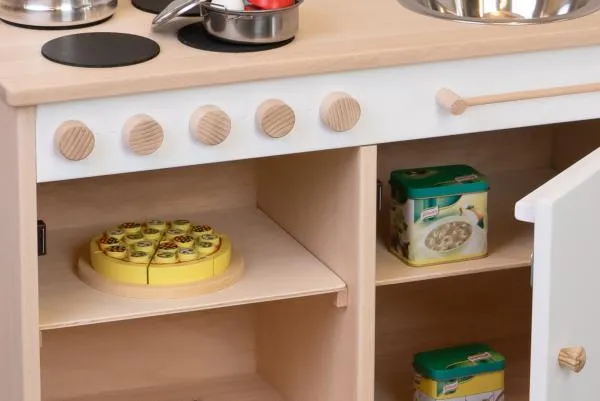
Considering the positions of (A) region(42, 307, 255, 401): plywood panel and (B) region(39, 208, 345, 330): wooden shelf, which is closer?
(B) region(39, 208, 345, 330): wooden shelf

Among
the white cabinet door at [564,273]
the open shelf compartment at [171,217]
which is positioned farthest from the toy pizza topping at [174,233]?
the white cabinet door at [564,273]

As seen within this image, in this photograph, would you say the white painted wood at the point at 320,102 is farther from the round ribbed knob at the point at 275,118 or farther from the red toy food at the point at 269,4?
the red toy food at the point at 269,4

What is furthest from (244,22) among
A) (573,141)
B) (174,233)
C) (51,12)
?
(573,141)

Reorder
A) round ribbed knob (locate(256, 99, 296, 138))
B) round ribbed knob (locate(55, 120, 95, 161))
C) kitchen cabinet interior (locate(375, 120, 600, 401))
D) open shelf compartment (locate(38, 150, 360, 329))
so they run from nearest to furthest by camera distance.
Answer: round ribbed knob (locate(55, 120, 95, 161)), round ribbed knob (locate(256, 99, 296, 138)), open shelf compartment (locate(38, 150, 360, 329)), kitchen cabinet interior (locate(375, 120, 600, 401))

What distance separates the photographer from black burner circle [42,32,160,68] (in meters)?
1.87

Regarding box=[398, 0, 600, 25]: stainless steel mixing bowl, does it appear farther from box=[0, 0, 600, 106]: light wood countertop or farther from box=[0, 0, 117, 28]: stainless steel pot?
box=[0, 0, 117, 28]: stainless steel pot

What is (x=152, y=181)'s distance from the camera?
2355 millimetres

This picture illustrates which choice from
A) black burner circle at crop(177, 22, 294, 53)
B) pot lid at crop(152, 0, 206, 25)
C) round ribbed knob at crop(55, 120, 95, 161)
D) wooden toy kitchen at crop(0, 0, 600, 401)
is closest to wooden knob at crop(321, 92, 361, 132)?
wooden toy kitchen at crop(0, 0, 600, 401)

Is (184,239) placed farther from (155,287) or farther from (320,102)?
(320,102)

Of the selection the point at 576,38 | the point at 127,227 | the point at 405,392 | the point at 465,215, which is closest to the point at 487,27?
the point at 576,38

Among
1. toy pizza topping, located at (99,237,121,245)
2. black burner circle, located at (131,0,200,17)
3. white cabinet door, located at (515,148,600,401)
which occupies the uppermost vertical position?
black burner circle, located at (131,0,200,17)

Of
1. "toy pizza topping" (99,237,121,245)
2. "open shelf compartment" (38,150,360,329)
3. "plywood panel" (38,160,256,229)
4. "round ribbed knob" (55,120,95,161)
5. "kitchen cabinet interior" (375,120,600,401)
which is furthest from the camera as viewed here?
"kitchen cabinet interior" (375,120,600,401)

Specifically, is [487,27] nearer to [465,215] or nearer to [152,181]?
[465,215]

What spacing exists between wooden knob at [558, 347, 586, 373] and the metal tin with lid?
2.76 ft
